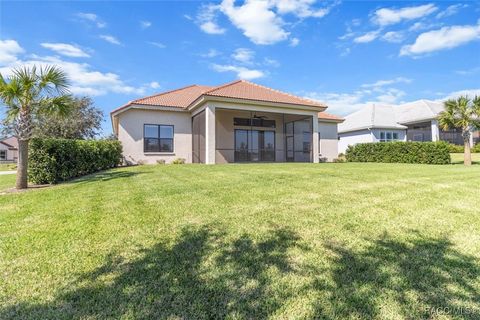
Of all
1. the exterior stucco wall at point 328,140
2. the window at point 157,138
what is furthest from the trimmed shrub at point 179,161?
the exterior stucco wall at point 328,140

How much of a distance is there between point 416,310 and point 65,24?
56.2ft

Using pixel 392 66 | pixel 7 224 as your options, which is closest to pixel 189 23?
pixel 7 224

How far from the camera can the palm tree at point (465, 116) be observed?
58.1 feet

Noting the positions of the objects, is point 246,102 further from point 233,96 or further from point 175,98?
point 175,98

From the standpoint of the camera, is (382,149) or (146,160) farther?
(382,149)

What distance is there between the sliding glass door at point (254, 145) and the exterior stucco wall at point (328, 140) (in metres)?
5.76

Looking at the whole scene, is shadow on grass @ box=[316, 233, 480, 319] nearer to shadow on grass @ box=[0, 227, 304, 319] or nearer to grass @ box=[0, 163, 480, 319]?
grass @ box=[0, 163, 480, 319]

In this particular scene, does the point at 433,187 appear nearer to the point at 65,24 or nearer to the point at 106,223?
the point at 106,223

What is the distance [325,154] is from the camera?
25.5 meters

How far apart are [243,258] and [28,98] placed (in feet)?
31.2

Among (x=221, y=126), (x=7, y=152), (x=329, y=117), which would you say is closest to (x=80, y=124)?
(x=221, y=126)

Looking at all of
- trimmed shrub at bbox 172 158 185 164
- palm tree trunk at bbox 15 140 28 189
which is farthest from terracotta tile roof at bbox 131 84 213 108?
palm tree trunk at bbox 15 140 28 189

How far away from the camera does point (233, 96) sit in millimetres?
16578

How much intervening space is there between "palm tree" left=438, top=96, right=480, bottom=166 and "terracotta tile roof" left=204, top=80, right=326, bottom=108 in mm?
8496
